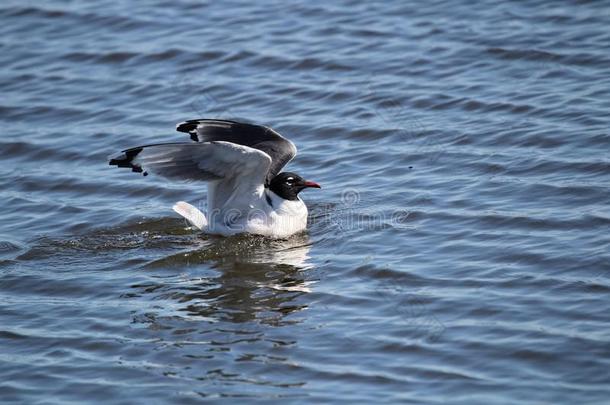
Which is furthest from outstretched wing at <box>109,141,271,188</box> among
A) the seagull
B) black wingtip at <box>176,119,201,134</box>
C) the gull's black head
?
the gull's black head

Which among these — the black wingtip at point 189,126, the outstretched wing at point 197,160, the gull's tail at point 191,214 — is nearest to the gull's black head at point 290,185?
the outstretched wing at point 197,160

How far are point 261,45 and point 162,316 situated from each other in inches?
279

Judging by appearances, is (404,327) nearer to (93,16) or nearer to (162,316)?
(162,316)

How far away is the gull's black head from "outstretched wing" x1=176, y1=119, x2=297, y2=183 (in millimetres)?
99

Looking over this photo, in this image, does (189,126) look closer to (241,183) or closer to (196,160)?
(196,160)

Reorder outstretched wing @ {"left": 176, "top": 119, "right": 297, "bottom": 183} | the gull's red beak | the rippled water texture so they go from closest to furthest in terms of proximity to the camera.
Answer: the rippled water texture, outstretched wing @ {"left": 176, "top": 119, "right": 297, "bottom": 183}, the gull's red beak

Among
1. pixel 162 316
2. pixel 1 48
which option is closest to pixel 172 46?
pixel 1 48

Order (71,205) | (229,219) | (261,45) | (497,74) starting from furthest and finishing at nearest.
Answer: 1. (261,45)
2. (497,74)
3. (71,205)
4. (229,219)

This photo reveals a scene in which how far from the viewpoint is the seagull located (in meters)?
9.42

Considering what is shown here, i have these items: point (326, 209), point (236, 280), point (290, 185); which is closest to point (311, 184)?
point (290, 185)

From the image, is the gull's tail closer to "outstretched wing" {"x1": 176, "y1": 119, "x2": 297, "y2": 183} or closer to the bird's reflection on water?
the bird's reflection on water

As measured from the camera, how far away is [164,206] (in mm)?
10812

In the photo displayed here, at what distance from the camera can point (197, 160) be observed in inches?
370

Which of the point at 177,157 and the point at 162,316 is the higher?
the point at 177,157
